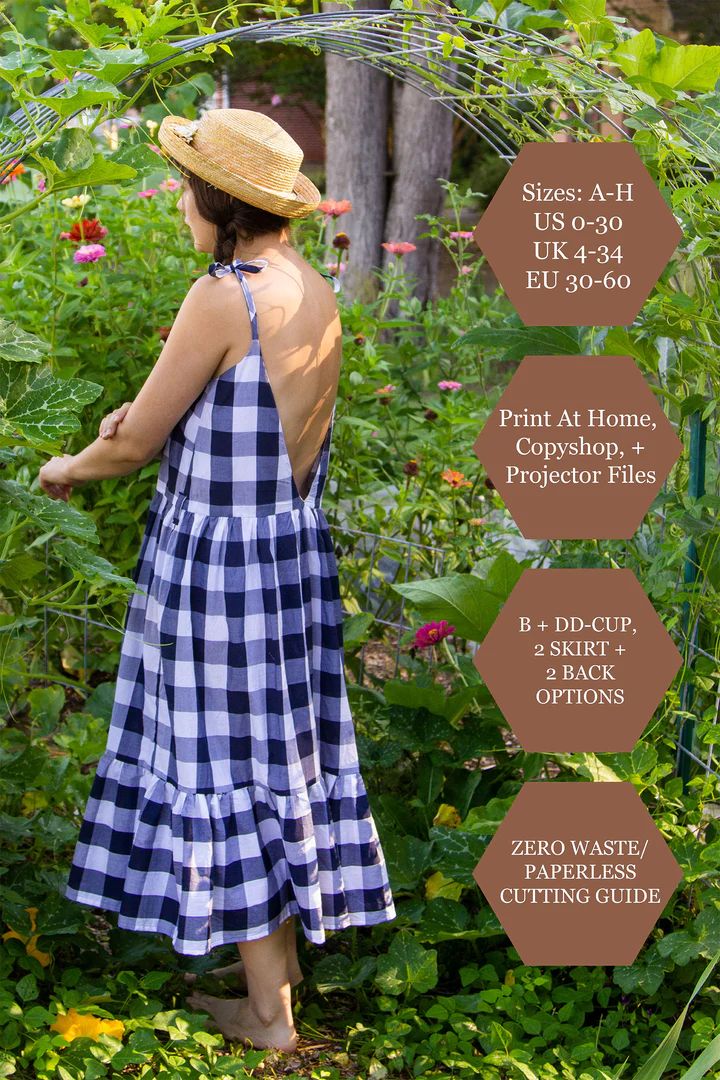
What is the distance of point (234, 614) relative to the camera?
1994mm

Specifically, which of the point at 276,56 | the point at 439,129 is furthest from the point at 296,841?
the point at 276,56

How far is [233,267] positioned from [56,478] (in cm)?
48

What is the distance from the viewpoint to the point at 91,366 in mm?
3152

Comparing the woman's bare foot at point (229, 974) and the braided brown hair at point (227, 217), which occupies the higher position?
the braided brown hair at point (227, 217)

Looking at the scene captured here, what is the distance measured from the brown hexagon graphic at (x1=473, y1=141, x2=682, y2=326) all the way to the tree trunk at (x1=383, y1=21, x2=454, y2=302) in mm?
4939

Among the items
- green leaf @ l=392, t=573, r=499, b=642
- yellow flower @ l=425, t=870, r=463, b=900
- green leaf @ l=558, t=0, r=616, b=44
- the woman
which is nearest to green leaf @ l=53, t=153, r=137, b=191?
the woman

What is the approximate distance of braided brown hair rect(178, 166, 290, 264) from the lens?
1952 millimetres

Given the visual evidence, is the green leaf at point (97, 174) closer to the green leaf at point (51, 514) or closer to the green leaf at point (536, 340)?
the green leaf at point (51, 514)

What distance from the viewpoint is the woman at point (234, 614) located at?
1.93 m

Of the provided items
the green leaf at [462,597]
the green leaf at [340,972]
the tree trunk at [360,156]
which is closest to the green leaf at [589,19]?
the green leaf at [462,597]

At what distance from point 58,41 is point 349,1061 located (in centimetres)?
1271

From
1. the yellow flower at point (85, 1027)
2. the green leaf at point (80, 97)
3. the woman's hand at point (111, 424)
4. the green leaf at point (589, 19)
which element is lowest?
the yellow flower at point (85, 1027)

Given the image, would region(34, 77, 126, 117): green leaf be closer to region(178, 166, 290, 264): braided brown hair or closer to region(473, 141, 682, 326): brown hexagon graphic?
region(178, 166, 290, 264): braided brown hair

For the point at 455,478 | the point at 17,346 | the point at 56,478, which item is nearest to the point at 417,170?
the point at 455,478
